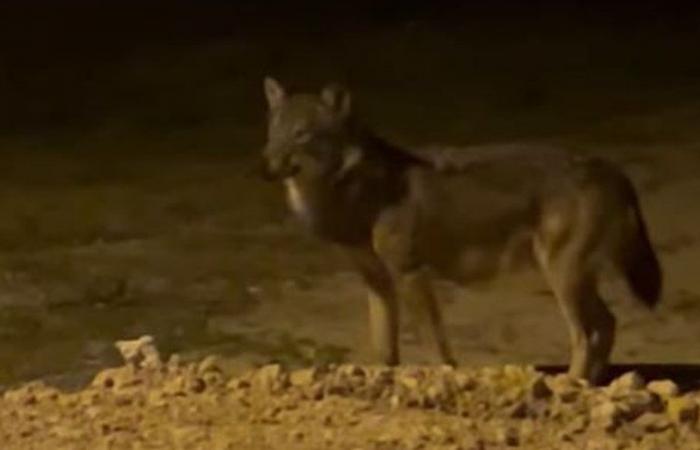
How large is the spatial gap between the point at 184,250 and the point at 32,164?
6.14ft

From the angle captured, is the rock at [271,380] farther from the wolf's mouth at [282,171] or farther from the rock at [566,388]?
the wolf's mouth at [282,171]

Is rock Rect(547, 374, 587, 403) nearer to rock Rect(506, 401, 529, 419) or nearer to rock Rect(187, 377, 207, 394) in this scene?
rock Rect(506, 401, 529, 419)

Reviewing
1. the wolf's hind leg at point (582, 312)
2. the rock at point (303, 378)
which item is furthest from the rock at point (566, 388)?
the wolf's hind leg at point (582, 312)

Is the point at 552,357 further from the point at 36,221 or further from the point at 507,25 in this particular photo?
the point at 507,25

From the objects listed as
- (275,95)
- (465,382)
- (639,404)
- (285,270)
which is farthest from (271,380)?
(285,270)

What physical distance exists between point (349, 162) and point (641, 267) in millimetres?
904

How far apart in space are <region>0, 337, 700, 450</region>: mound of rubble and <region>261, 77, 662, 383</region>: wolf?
1.29m

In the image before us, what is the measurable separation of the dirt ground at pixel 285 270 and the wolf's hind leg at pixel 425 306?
0.47 feet

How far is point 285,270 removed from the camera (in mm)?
8297

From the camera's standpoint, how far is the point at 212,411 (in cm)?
472

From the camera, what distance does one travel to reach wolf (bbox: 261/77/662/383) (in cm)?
647

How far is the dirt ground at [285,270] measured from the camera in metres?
4.75

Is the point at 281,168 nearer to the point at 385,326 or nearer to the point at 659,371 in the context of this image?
the point at 385,326

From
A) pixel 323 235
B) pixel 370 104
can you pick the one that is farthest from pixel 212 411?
pixel 370 104
